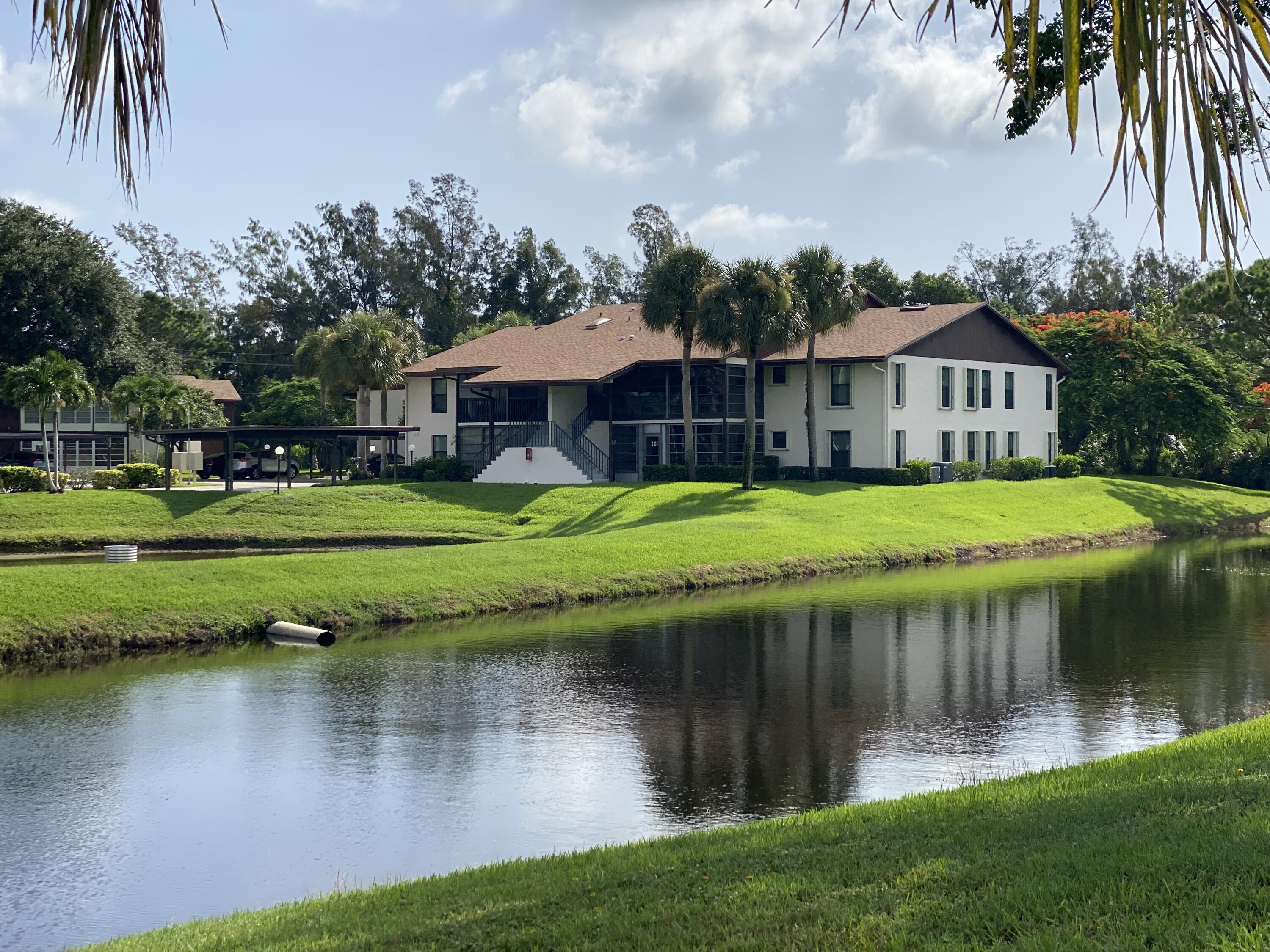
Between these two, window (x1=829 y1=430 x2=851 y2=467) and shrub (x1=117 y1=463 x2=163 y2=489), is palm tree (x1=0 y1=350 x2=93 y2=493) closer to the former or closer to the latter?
shrub (x1=117 y1=463 x2=163 y2=489)

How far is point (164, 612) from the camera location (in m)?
23.3

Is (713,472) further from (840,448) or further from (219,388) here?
(219,388)

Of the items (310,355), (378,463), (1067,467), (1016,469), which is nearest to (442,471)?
(378,463)

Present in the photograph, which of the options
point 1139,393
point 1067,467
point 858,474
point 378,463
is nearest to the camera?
point 858,474

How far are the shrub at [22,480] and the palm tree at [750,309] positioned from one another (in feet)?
82.6

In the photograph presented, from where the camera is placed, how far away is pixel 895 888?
6.56 meters

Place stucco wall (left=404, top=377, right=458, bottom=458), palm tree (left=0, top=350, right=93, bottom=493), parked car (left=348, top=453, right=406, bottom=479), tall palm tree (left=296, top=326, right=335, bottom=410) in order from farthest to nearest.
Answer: tall palm tree (left=296, top=326, right=335, bottom=410) < parked car (left=348, top=453, right=406, bottom=479) < stucco wall (left=404, top=377, right=458, bottom=458) < palm tree (left=0, top=350, right=93, bottom=493)

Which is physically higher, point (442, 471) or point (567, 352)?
point (567, 352)

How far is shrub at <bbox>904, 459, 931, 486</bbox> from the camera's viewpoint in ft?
168

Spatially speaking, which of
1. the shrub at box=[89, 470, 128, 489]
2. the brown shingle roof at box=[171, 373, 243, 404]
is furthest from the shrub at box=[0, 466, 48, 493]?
the brown shingle roof at box=[171, 373, 243, 404]

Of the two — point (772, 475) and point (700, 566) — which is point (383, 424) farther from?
point (700, 566)

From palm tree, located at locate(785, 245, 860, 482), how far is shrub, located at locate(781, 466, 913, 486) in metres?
5.92

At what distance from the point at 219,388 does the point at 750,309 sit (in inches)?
2098

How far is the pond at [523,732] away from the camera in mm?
10898
